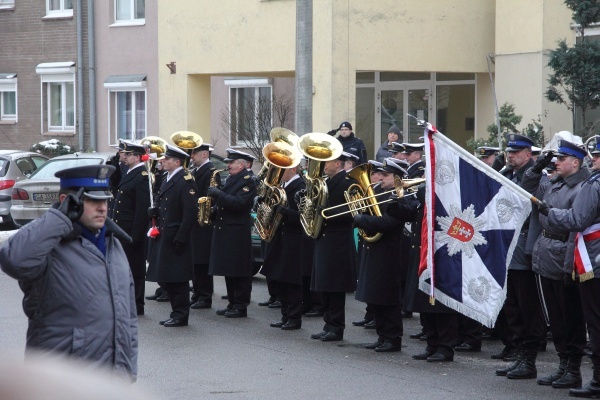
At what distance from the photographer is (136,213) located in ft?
39.4

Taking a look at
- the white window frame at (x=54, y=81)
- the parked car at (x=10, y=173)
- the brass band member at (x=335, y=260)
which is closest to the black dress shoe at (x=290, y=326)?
the brass band member at (x=335, y=260)

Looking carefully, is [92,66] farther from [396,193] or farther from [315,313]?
[396,193]

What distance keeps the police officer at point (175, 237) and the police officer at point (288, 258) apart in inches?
35.6

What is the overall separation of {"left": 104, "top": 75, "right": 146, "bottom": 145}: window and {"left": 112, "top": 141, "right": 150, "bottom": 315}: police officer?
49.0 ft

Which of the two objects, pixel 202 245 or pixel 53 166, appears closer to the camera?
pixel 202 245

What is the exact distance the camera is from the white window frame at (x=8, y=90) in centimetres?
3016

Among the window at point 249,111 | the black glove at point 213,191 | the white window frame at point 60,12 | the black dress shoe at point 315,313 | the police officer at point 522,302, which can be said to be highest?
the white window frame at point 60,12

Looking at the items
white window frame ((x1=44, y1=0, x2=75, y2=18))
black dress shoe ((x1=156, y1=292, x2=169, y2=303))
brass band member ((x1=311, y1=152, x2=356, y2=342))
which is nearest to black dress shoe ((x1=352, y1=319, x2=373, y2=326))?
brass band member ((x1=311, y1=152, x2=356, y2=342))

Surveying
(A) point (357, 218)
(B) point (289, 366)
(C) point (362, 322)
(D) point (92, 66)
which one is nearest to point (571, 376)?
(B) point (289, 366)

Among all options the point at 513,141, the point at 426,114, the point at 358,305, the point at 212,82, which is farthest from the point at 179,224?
the point at 212,82

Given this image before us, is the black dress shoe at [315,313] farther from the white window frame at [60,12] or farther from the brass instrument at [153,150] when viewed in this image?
the white window frame at [60,12]

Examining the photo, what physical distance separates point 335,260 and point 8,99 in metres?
22.4

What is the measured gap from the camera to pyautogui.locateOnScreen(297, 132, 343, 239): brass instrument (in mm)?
10477

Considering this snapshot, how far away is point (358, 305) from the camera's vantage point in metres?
12.9
